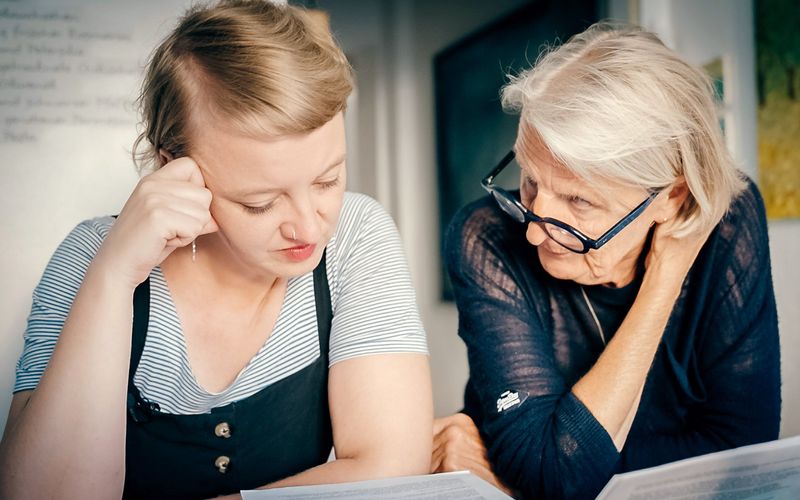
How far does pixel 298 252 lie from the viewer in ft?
3.36

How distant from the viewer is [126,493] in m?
1.07

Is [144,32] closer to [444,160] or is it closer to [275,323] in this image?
[275,323]

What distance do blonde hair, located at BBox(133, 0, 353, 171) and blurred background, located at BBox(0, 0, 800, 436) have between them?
65 cm

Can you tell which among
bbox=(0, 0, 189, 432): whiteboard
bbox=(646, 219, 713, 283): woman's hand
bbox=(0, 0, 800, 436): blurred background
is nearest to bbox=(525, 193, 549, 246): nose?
bbox=(646, 219, 713, 283): woman's hand

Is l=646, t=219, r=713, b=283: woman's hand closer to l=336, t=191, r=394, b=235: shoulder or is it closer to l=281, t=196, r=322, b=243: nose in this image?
l=336, t=191, r=394, b=235: shoulder

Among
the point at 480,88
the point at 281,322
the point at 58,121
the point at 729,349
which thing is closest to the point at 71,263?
the point at 281,322

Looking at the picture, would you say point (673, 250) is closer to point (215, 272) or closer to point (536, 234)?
point (536, 234)

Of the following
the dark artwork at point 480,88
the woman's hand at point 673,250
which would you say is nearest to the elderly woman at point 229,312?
the woman's hand at point 673,250

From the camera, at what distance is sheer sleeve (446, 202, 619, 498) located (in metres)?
1.10

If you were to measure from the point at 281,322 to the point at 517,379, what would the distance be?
403 mm

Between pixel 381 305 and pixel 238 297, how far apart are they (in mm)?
251

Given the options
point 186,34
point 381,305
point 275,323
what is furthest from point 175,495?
point 186,34

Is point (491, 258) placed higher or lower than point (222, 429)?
higher

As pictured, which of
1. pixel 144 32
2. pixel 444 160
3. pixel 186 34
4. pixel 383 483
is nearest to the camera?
pixel 383 483
